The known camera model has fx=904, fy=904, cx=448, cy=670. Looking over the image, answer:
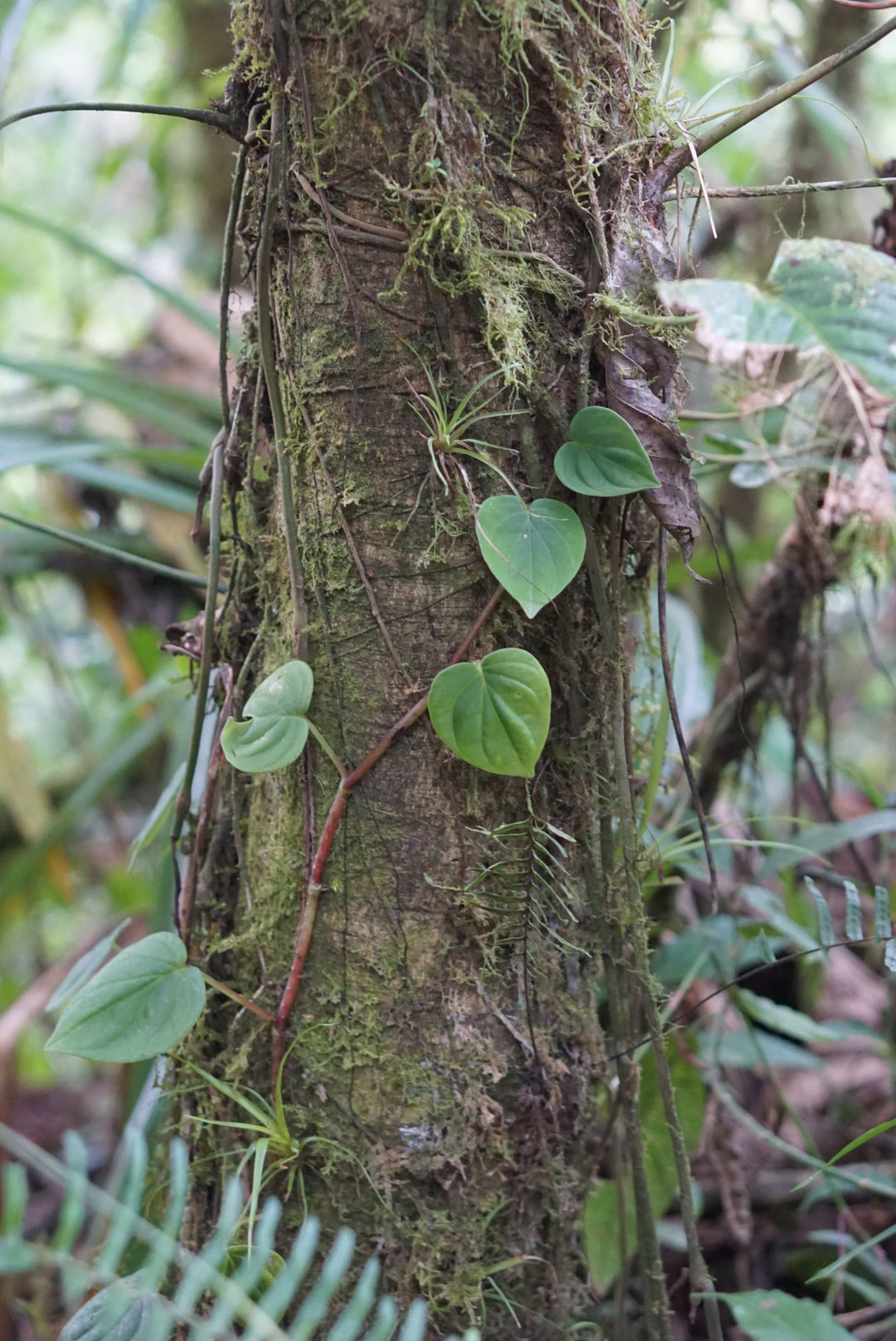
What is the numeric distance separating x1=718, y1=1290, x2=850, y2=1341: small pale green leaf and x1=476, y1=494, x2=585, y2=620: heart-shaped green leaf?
0.50m

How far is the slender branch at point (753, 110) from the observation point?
1.96 feet

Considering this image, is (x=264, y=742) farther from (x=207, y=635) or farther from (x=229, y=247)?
(x=229, y=247)

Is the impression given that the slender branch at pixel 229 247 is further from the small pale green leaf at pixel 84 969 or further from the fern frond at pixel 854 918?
the fern frond at pixel 854 918

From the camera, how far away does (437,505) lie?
647 millimetres

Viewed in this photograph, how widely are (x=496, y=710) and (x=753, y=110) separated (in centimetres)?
44

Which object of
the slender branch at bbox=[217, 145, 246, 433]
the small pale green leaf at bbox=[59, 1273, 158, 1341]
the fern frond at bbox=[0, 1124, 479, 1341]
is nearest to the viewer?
the fern frond at bbox=[0, 1124, 479, 1341]

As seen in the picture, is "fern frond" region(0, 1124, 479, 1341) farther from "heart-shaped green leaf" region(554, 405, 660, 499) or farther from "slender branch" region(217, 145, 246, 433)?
"slender branch" region(217, 145, 246, 433)

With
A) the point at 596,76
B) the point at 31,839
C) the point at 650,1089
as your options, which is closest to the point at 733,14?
the point at 596,76

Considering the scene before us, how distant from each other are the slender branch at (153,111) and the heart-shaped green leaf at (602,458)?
1.08ft

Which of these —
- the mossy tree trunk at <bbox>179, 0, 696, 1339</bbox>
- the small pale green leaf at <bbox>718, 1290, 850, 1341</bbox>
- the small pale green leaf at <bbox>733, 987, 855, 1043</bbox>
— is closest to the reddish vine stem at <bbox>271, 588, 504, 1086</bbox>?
the mossy tree trunk at <bbox>179, 0, 696, 1339</bbox>

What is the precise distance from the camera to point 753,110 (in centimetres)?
61

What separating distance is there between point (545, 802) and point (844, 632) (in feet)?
8.40

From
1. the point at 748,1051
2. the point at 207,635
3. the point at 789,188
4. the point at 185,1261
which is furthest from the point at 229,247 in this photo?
the point at 748,1051

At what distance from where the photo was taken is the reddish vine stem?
65cm
